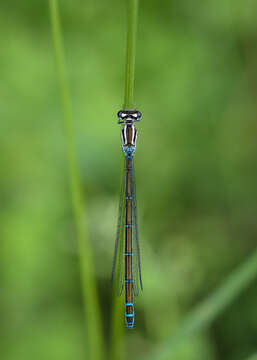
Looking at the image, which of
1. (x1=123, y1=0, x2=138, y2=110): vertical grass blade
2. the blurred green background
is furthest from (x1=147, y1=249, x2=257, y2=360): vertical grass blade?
(x1=123, y1=0, x2=138, y2=110): vertical grass blade

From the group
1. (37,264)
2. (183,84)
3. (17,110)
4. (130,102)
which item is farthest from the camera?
(183,84)

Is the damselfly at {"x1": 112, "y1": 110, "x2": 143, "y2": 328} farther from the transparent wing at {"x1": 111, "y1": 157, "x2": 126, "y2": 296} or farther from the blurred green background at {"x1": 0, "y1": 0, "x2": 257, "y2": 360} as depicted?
the blurred green background at {"x1": 0, "y1": 0, "x2": 257, "y2": 360}

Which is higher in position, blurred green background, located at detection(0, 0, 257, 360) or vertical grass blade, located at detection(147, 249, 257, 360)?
blurred green background, located at detection(0, 0, 257, 360)

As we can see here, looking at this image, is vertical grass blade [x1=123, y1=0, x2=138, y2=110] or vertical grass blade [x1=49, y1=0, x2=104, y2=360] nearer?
vertical grass blade [x1=123, y1=0, x2=138, y2=110]

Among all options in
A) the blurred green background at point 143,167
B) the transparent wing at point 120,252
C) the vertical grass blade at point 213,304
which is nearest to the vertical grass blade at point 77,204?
the transparent wing at point 120,252

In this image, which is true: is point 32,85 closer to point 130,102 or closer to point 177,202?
point 177,202

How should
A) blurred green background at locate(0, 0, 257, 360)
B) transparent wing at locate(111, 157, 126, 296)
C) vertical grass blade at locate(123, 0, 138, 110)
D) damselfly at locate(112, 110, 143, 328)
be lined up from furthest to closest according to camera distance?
blurred green background at locate(0, 0, 257, 360) → damselfly at locate(112, 110, 143, 328) → transparent wing at locate(111, 157, 126, 296) → vertical grass blade at locate(123, 0, 138, 110)

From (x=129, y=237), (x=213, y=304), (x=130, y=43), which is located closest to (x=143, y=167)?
(x=129, y=237)

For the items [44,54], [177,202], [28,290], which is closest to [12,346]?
[28,290]

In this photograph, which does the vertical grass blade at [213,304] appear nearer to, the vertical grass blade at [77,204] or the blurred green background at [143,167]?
the vertical grass blade at [77,204]
